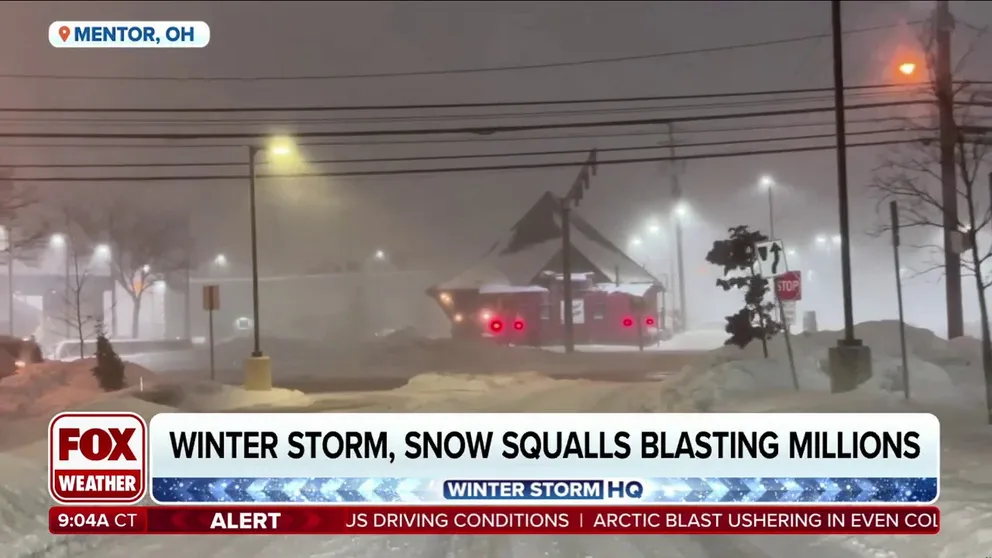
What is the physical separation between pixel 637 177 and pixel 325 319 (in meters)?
1.38

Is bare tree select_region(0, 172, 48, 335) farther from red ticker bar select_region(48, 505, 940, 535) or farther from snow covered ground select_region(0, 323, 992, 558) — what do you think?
red ticker bar select_region(48, 505, 940, 535)

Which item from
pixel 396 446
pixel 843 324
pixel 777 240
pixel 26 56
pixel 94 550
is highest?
pixel 26 56

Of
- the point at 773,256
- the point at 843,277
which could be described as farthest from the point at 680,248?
the point at 843,277

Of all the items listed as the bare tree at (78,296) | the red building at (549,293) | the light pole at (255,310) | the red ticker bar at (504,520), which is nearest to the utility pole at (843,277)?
the red ticker bar at (504,520)

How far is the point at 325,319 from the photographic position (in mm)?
2703

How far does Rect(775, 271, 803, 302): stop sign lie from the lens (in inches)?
108

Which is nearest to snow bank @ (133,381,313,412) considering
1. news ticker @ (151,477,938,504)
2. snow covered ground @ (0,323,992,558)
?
snow covered ground @ (0,323,992,558)

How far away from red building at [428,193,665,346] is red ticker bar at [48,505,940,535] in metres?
0.67

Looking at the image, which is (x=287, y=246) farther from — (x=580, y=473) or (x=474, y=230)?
(x=580, y=473)

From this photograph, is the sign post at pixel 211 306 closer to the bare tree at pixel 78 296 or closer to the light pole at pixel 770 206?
the bare tree at pixel 78 296

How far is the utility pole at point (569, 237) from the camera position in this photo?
2.68 m

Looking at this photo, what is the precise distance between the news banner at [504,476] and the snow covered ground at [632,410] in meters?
0.09

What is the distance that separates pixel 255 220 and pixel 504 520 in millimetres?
1524

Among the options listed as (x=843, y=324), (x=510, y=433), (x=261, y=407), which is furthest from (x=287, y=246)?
(x=843, y=324)
